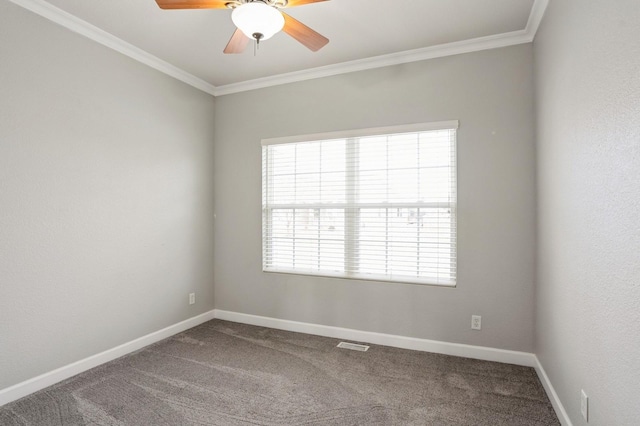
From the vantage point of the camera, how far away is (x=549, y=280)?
237 cm

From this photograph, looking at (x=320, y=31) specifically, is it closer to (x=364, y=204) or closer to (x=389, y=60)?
(x=389, y=60)

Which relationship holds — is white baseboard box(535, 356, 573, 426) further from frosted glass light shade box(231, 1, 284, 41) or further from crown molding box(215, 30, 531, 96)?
frosted glass light shade box(231, 1, 284, 41)

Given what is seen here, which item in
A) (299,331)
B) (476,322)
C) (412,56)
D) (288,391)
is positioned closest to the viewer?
(288,391)

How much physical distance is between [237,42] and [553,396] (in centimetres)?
311

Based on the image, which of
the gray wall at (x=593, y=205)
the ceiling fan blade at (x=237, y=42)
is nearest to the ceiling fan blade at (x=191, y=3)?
the ceiling fan blade at (x=237, y=42)

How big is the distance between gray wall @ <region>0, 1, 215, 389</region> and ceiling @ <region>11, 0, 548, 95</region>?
209 mm

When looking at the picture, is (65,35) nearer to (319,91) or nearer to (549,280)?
(319,91)

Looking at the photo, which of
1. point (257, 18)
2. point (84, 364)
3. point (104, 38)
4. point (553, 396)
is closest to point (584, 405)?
point (553, 396)

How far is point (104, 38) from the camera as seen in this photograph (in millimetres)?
2871

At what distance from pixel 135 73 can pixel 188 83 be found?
2.11 feet

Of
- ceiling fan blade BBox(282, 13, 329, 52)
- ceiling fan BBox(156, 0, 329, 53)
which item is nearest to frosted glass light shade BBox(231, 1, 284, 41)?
ceiling fan BBox(156, 0, 329, 53)

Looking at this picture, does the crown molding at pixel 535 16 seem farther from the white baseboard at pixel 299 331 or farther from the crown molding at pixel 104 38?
the crown molding at pixel 104 38

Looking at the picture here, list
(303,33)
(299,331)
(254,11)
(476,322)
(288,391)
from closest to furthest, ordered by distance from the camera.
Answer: (254,11) → (303,33) → (288,391) → (476,322) → (299,331)

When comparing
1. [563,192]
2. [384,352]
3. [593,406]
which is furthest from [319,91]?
[593,406]
